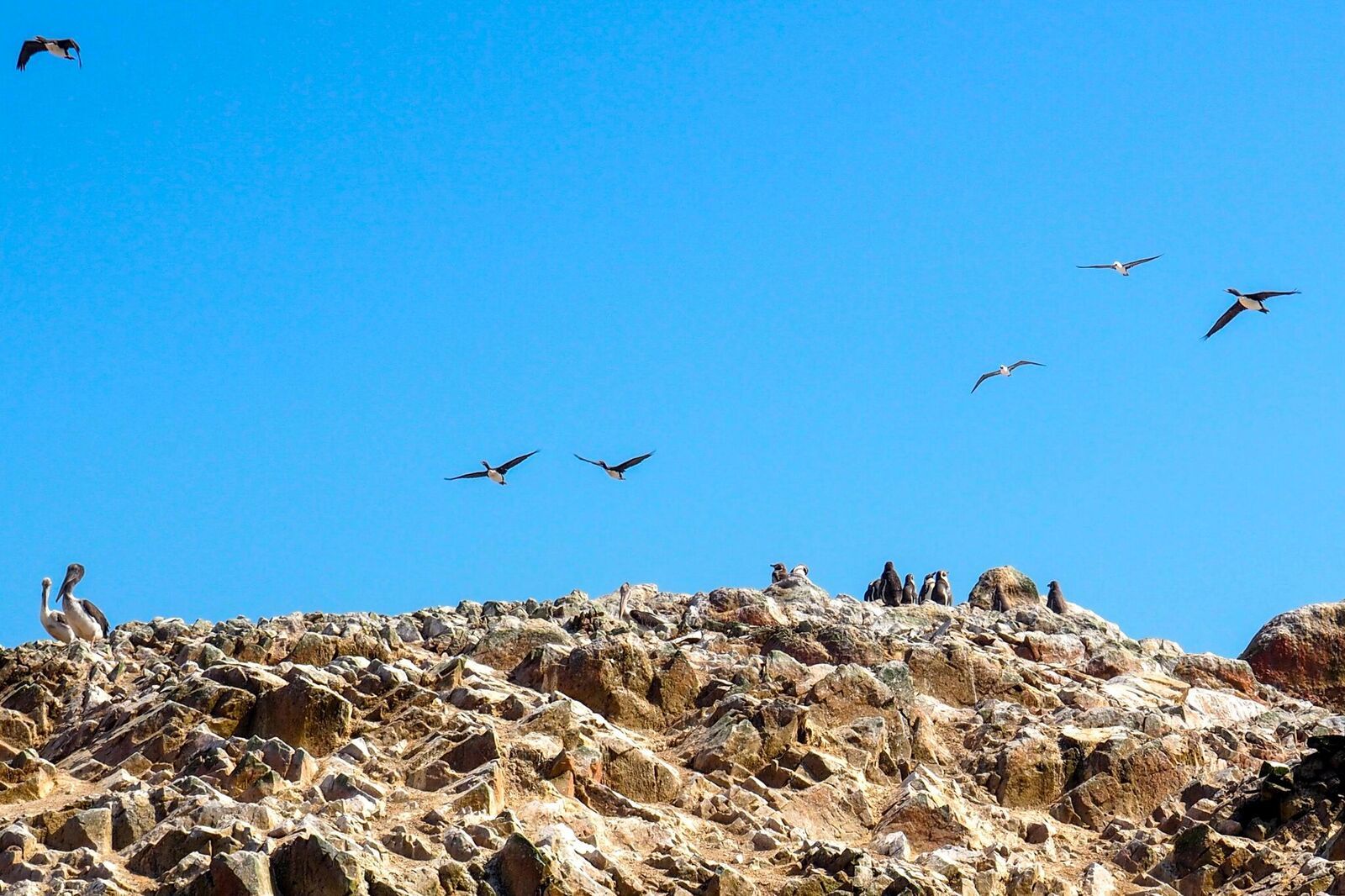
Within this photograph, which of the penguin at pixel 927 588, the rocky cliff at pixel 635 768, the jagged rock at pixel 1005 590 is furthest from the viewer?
the penguin at pixel 927 588

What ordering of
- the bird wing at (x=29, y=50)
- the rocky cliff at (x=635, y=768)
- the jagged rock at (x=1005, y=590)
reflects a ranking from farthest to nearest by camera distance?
the jagged rock at (x=1005, y=590), the bird wing at (x=29, y=50), the rocky cliff at (x=635, y=768)

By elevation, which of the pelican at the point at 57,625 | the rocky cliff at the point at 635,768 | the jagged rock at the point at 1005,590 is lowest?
the rocky cliff at the point at 635,768

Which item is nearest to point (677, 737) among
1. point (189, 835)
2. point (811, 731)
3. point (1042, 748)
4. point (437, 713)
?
point (811, 731)

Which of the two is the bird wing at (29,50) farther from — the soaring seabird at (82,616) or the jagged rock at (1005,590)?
the jagged rock at (1005,590)

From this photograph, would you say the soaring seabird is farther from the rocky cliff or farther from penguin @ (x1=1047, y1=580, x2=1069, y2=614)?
penguin @ (x1=1047, y1=580, x2=1069, y2=614)

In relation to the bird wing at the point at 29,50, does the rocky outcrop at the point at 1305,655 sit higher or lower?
lower

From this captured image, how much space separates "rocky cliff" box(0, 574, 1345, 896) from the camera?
16.9 meters

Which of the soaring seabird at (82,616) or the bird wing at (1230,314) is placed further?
the bird wing at (1230,314)

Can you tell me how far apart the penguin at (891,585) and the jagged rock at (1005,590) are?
247cm

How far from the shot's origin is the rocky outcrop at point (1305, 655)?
27312 mm

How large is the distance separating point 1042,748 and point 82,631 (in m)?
13.2

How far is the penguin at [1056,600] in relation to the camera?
35250 millimetres

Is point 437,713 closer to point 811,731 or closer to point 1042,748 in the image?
point 811,731

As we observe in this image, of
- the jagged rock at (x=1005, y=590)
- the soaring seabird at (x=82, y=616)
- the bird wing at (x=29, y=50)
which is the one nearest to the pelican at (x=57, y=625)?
the soaring seabird at (x=82, y=616)
